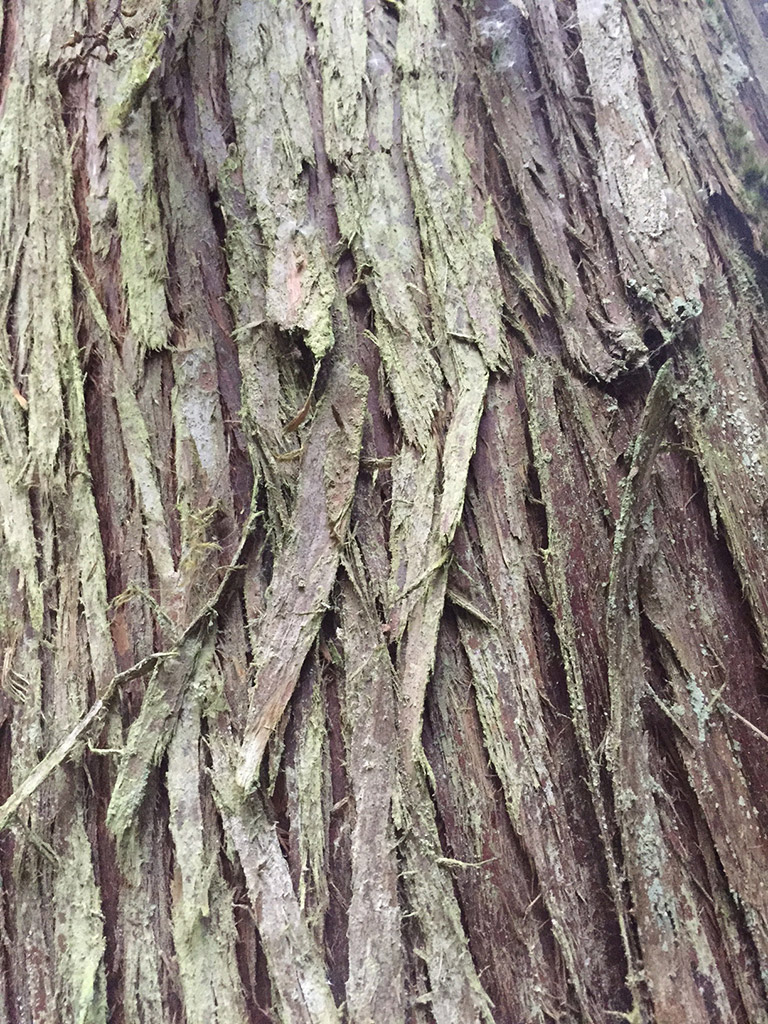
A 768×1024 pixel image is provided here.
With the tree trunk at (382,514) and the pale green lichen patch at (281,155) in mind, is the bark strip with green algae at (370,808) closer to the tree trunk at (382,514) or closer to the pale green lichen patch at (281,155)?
the tree trunk at (382,514)

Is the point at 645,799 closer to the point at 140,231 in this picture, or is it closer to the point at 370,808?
the point at 370,808

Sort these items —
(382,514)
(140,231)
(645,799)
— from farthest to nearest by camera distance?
(140,231) → (382,514) → (645,799)

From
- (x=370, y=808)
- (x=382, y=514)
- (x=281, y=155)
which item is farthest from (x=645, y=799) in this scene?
(x=281, y=155)

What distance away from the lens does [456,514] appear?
3.62 feet

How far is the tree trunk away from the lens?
0.99m

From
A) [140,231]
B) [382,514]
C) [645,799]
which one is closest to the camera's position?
[645,799]

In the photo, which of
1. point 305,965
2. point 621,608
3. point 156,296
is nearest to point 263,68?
point 156,296

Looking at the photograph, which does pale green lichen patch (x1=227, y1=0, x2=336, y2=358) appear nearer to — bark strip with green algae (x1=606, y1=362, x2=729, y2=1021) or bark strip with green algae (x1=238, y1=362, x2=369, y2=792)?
bark strip with green algae (x1=238, y1=362, x2=369, y2=792)

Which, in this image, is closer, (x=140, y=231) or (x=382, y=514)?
(x=382, y=514)

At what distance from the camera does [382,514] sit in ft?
3.76

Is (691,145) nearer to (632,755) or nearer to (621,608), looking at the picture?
(621,608)

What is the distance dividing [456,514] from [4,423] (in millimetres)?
843

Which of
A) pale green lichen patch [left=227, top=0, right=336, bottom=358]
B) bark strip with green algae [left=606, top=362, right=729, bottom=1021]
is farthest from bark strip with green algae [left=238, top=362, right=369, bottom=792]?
bark strip with green algae [left=606, top=362, right=729, bottom=1021]

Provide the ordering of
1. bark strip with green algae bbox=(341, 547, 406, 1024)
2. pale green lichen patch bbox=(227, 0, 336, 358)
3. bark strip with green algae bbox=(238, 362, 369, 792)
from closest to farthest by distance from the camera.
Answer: bark strip with green algae bbox=(341, 547, 406, 1024), bark strip with green algae bbox=(238, 362, 369, 792), pale green lichen patch bbox=(227, 0, 336, 358)
